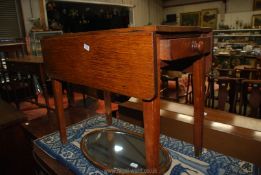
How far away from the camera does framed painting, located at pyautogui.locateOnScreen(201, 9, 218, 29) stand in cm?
802

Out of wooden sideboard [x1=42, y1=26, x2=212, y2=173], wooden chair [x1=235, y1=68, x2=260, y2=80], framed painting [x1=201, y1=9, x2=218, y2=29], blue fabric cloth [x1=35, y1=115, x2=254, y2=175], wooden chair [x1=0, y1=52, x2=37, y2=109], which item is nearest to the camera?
wooden sideboard [x1=42, y1=26, x2=212, y2=173]

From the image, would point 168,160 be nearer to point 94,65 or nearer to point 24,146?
point 94,65

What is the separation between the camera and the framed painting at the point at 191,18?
8562 millimetres

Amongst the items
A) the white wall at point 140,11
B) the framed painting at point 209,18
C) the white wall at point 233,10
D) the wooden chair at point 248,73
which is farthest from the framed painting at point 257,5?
the wooden chair at point 248,73

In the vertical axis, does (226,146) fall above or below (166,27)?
below

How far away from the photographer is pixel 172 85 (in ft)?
12.9

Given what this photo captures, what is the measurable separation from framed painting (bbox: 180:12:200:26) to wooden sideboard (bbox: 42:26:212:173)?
26.6 ft

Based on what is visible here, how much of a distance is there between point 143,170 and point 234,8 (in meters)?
8.26

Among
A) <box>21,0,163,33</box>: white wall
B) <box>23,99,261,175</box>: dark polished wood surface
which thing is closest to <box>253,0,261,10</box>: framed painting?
<box>21,0,163,33</box>: white wall

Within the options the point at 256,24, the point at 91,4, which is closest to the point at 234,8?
the point at 256,24

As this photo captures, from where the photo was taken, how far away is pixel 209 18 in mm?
8195

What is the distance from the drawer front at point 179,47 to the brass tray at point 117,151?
64cm

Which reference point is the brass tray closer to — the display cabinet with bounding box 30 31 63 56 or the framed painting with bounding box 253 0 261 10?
the display cabinet with bounding box 30 31 63 56

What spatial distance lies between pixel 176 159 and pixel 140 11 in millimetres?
7224
